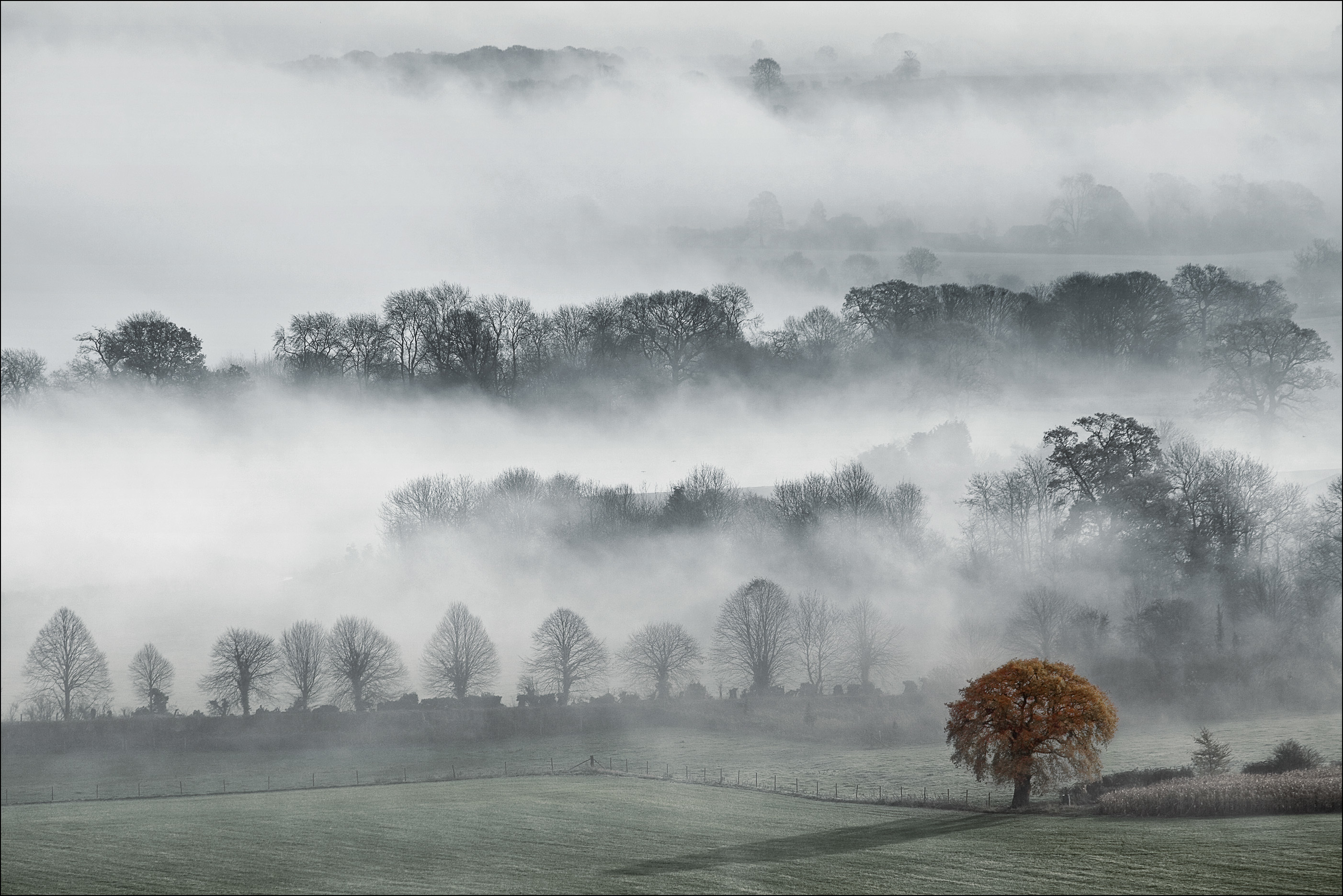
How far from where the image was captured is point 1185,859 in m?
15.2

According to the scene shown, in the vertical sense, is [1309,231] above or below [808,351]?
above

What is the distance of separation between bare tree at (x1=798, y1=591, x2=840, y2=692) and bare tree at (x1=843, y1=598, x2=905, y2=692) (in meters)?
0.26

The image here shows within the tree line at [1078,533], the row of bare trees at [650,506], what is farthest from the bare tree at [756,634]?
the row of bare trees at [650,506]

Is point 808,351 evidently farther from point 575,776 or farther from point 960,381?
point 575,776

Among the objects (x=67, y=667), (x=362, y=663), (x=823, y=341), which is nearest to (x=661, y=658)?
(x=362, y=663)

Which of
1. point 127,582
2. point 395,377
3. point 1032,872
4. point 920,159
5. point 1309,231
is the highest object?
point 920,159

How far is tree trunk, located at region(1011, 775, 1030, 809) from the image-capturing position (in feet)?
56.8

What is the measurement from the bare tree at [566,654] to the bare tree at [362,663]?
106 inches

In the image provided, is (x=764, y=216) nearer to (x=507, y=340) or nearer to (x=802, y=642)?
(x=507, y=340)

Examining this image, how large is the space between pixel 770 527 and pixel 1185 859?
10.8m

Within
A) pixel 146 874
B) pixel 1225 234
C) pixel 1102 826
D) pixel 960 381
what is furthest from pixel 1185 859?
pixel 1225 234

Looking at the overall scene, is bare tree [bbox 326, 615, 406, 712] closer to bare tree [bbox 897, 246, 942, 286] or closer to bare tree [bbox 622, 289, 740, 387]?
bare tree [bbox 622, 289, 740, 387]

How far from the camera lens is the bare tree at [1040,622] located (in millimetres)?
20406

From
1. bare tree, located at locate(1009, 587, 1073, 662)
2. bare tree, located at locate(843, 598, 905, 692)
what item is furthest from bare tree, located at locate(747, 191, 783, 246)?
bare tree, located at locate(1009, 587, 1073, 662)
